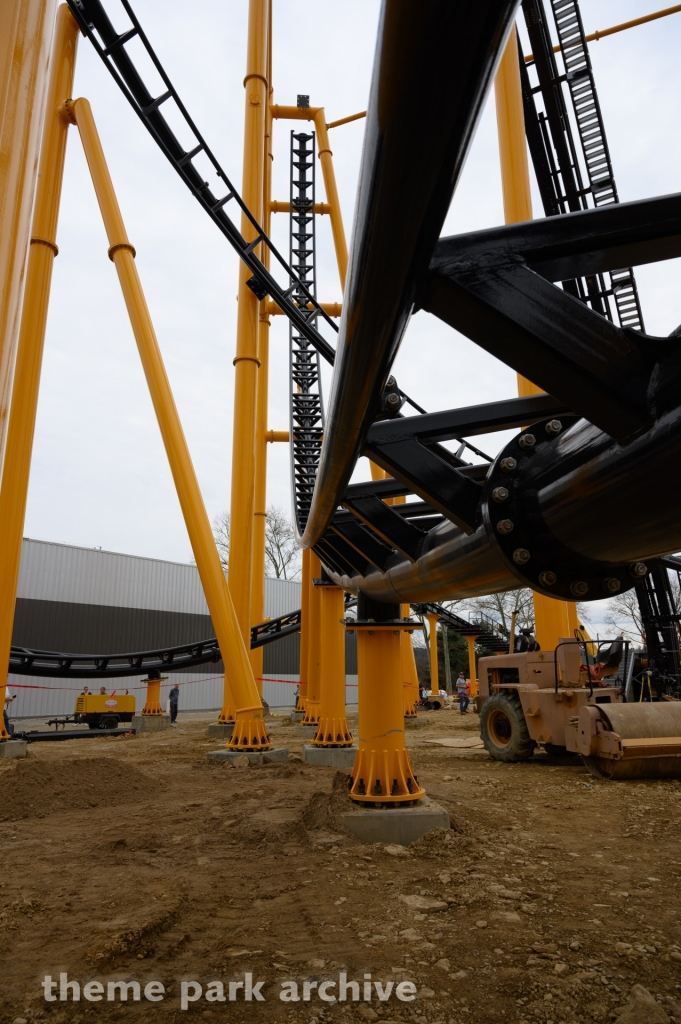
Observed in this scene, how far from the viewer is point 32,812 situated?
593 centimetres

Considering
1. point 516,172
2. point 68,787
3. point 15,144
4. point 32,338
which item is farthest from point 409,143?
point 516,172

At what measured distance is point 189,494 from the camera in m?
9.47

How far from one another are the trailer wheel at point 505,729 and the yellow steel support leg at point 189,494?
302cm

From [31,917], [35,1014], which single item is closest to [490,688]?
[31,917]

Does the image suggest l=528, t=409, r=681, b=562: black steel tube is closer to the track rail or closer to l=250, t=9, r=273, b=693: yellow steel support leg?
l=250, t=9, r=273, b=693: yellow steel support leg

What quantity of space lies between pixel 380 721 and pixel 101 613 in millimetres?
20179

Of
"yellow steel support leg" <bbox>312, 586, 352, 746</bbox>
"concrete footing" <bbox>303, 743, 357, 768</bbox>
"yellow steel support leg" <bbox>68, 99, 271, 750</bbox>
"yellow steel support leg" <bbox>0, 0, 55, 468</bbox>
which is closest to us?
"yellow steel support leg" <bbox>0, 0, 55, 468</bbox>

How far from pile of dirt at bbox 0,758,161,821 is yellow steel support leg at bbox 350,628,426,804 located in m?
2.59

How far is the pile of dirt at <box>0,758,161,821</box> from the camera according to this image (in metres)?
6.06

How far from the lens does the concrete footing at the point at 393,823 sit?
4.82 metres

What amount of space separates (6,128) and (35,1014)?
287 cm

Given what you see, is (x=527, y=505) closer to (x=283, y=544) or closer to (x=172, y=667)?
(x=172, y=667)

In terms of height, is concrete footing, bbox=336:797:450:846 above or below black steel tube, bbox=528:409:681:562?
below

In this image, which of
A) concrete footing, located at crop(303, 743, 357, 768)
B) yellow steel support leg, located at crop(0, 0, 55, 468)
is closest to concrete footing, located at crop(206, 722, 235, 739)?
concrete footing, located at crop(303, 743, 357, 768)
